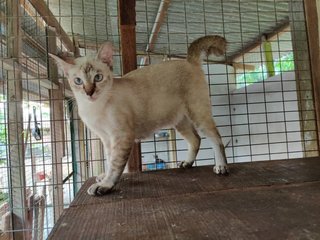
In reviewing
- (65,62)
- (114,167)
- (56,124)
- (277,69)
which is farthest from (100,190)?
(277,69)

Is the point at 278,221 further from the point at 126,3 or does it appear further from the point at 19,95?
the point at 19,95

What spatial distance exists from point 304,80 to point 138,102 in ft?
4.46

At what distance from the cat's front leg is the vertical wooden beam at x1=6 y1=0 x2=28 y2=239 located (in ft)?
2.59

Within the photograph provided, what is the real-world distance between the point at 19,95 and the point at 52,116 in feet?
1.61

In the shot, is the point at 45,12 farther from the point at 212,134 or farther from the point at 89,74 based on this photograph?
the point at 212,134

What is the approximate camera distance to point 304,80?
2.16 m

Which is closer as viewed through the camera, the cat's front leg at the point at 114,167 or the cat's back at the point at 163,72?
the cat's front leg at the point at 114,167

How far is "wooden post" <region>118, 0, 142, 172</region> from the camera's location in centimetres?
182

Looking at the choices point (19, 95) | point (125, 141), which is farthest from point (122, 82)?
point (19, 95)

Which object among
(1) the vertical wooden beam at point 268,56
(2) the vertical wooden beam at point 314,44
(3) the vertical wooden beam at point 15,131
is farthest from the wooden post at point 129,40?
(1) the vertical wooden beam at point 268,56

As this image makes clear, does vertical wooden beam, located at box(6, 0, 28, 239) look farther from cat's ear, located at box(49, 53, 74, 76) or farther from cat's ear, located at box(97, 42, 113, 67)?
cat's ear, located at box(97, 42, 113, 67)

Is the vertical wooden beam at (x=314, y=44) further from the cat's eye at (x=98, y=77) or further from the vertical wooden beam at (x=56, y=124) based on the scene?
the vertical wooden beam at (x=56, y=124)

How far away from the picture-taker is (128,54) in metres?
1.86

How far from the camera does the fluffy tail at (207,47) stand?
1748 millimetres
